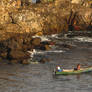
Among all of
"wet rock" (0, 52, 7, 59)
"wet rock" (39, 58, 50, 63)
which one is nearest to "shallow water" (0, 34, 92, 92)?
"wet rock" (39, 58, 50, 63)

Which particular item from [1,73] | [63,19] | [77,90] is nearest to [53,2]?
[63,19]

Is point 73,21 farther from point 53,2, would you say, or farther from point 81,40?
point 81,40

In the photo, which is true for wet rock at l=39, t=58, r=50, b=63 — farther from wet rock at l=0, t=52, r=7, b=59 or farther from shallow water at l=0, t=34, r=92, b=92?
wet rock at l=0, t=52, r=7, b=59

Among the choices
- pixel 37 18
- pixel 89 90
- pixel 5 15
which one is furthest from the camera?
pixel 37 18

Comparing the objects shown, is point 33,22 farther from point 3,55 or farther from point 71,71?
point 71,71

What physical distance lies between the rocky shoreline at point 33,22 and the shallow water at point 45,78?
5314mm

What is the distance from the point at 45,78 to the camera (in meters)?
57.4

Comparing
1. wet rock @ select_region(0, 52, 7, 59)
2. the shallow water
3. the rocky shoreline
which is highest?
the rocky shoreline

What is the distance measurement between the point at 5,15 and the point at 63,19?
2609 centimetres

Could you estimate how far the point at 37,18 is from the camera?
101875 millimetres

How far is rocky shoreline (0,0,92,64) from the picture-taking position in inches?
2977

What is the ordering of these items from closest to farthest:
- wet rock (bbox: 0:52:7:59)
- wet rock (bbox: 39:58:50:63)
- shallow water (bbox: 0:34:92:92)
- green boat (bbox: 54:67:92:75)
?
shallow water (bbox: 0:34:92:92), green boat (bbox: 54:67:92:75), wet rock (bbox: 39:58:50:63), wet rock (bbox: 0:52:7:59)

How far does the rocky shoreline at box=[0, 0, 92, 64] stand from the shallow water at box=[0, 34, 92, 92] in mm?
5314

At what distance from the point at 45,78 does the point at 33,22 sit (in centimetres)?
4434
